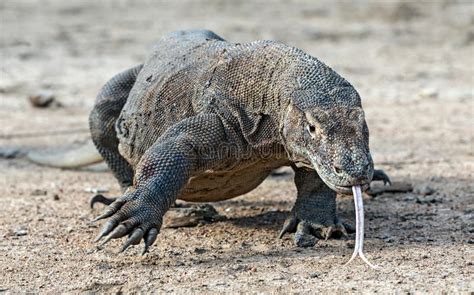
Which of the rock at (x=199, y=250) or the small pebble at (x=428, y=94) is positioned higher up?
the rock at (x=199, y=250)

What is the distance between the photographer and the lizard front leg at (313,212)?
6043 millimetres

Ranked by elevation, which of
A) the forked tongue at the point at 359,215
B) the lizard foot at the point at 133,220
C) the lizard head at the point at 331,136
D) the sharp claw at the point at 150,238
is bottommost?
the sharp claw at the point at 150,238

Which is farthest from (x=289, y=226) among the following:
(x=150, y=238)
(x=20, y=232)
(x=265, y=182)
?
(x=265, y=182)

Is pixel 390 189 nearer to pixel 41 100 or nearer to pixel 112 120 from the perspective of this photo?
pixel 112 120

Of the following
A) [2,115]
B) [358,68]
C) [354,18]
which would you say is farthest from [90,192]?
[354,18]

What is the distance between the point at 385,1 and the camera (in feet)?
68.5

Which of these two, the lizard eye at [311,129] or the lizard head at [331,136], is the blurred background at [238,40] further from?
the lizard eye at [311,129]

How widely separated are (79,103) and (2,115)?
1085 millimetres

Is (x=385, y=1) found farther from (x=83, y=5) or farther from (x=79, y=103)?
(x=79, y=103)

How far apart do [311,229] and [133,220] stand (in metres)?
1.24

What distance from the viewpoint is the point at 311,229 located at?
6.07 metres

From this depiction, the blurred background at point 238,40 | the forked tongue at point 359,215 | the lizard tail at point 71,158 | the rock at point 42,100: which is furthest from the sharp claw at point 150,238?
the rock at point 42,100

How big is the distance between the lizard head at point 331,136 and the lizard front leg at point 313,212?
64cm

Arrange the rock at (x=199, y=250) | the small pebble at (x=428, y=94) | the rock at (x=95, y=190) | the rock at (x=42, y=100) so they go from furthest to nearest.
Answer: the small pebble at (x=428, y=94)
the rock at (x=42, y=100)
the rock at (x=95, y=190)
the rock at (x=199, y=250)
